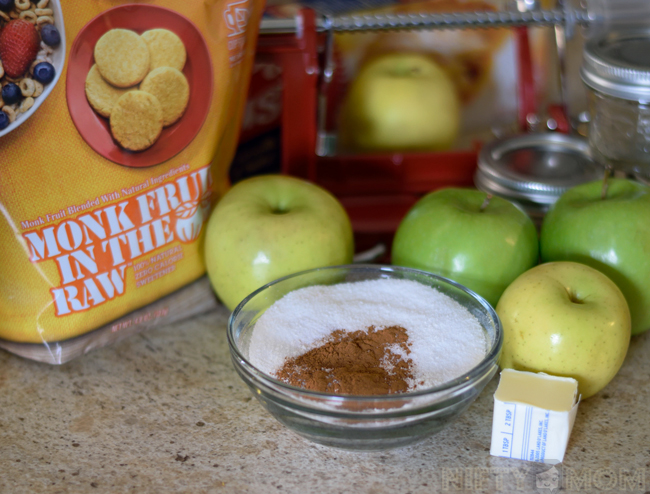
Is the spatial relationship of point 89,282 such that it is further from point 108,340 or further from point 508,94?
point 508,94

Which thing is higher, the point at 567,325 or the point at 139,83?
the point at 139,83

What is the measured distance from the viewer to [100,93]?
1.98ft

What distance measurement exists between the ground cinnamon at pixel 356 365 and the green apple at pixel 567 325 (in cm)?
11

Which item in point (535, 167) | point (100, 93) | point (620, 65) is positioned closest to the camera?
point (100, 93)

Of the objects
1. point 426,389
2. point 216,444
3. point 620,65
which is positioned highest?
point 620,65

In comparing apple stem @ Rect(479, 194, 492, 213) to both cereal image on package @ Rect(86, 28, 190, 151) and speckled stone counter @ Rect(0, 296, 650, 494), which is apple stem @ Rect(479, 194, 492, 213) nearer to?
speckled stone counter @ Rect(0, 296, 650, 494)

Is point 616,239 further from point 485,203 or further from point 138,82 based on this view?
point 138,82

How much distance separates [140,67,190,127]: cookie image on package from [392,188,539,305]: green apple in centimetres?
28

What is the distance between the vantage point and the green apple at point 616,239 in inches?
24.6

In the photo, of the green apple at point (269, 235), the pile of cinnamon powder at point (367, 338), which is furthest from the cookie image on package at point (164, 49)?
the pile of cinnamon powder at point (367, 338)

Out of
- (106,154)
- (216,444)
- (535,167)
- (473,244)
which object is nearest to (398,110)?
(535,167)

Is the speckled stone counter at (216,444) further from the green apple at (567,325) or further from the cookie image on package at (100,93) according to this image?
the cookie image on package at (100,93)

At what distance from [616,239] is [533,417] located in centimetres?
23

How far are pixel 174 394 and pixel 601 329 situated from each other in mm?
415
